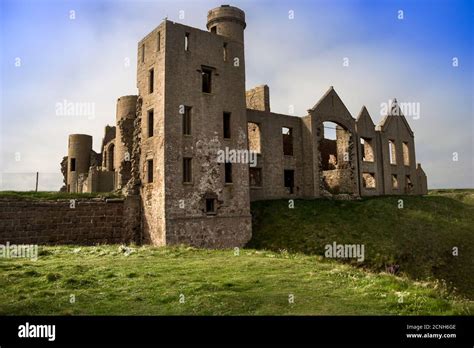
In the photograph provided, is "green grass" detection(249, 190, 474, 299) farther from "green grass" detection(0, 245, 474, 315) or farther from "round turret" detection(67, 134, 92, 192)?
"round turret" detection(67, 134, 92, 192)

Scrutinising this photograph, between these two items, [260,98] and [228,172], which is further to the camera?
[260,98]

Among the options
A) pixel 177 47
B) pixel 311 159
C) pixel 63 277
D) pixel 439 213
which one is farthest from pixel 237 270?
pixel 439 213

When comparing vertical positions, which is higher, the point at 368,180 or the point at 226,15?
the point at 226,15

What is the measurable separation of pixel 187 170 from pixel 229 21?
9765 millimetres

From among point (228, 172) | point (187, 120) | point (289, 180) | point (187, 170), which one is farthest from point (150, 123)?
point (289, 180)

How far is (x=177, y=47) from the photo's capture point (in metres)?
19.0

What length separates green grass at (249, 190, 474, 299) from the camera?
18047 mm

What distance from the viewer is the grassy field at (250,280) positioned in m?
7.61

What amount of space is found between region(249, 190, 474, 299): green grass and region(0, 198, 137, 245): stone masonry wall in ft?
23.5

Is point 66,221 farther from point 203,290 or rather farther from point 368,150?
point 368,150

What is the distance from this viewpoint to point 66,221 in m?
17.6
